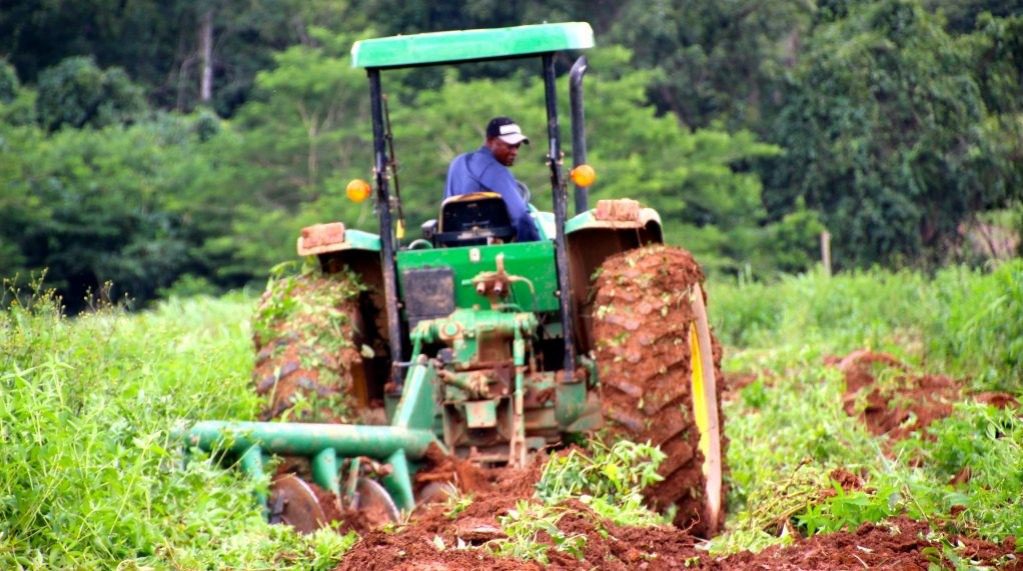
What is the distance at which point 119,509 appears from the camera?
634 cm

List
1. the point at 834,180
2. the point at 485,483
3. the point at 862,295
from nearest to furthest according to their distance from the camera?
the point at 485,483 < the point at 862,295 < the point at 834,180

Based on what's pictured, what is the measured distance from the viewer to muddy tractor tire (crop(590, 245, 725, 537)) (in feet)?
25.9

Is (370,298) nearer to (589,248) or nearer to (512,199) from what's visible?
(512,199)

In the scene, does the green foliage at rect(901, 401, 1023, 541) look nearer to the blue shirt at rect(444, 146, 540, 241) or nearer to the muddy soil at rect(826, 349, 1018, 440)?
the muddy soil at rect(826, 349, 1018, 440)

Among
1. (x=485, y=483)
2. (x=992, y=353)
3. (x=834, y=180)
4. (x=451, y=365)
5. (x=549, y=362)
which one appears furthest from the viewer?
(x=834, y=180)

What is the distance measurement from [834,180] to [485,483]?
75.5ft

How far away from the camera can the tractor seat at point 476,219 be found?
29.6ft

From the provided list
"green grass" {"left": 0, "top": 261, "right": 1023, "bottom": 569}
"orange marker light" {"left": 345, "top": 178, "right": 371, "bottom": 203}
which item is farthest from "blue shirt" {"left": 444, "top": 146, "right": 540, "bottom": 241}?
"green grass" {"left": 0, "top": 261, "right": 1023, "bottom": 569}

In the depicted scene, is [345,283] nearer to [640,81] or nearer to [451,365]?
[451,365]

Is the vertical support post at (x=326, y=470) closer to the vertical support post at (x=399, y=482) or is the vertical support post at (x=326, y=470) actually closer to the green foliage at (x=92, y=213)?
the vertical support post at (x=399, y=482)

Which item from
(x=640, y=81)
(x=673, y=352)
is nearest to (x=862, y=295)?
(x=673, y=352)

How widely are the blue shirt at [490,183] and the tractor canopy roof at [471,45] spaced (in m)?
0.62

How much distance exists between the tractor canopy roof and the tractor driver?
0.61m

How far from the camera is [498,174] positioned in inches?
360
